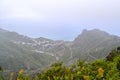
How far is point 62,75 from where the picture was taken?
1508 cm

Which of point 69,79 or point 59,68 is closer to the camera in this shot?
point 69,79

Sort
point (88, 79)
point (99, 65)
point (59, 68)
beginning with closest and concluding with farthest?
point (88, 79)
point (59, 68)
point (99, 65)

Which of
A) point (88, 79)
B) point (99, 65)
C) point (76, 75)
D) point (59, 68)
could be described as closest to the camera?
point (88, 79)

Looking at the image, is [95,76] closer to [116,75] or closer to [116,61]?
[116,75]

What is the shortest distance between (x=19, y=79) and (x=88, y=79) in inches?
119

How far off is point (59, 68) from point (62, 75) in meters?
0.67

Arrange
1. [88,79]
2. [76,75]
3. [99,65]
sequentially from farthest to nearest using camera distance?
[99,65]
[76,75]
[88,79]

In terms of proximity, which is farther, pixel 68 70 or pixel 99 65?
pixel 99 65

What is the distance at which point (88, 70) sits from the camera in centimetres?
1526

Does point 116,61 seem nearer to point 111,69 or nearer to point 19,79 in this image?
point 111,69

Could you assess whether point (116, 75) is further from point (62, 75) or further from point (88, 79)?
point (62, 75)

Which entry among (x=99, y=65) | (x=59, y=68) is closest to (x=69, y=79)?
(x=59, y=68)

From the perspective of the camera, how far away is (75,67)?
16297 mm

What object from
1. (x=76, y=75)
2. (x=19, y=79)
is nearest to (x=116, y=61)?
(x=76, y=75)
